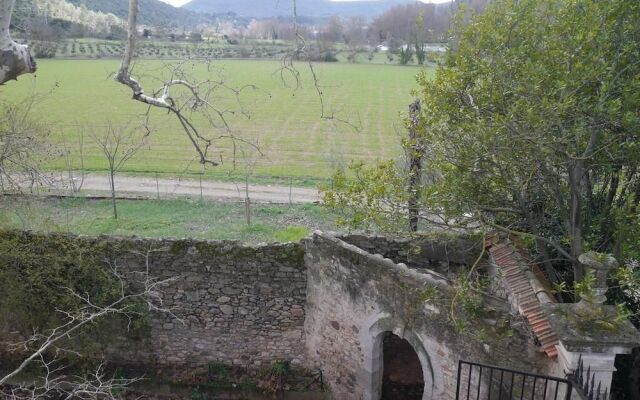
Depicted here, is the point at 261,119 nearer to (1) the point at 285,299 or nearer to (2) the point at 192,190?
(2) the point at 192,190

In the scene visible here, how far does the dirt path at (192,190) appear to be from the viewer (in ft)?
85.6

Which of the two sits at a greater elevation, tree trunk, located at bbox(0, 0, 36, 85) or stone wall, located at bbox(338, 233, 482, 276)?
tree trunk, located at bbox(0, 0, 36, 85)

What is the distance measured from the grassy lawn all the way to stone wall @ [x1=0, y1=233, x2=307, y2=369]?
779 centimetres

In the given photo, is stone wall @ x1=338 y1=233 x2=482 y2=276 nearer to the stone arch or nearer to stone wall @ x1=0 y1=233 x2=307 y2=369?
stone wall @ x1=0 y1=233 x2=307 y2=369

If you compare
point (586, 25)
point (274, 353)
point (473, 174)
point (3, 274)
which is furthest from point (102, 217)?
point (586, 25)

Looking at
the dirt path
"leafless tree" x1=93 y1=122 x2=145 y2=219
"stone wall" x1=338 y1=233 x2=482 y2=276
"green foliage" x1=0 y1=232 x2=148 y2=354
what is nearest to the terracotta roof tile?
"stone wall" x1=338 y1=233 x2=482 y2=276

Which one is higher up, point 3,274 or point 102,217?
point 3,274

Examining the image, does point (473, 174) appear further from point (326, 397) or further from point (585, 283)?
point (326, 397)

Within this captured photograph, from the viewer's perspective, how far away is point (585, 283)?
21.7ft

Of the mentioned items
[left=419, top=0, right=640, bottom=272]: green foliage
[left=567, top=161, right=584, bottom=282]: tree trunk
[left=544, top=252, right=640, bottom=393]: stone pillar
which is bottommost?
[left=544, top=252, right=640, bottom=393]: stone pillar

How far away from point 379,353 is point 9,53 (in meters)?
7.64

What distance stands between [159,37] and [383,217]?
5162 millimetres

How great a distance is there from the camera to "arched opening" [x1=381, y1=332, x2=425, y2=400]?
1176cm

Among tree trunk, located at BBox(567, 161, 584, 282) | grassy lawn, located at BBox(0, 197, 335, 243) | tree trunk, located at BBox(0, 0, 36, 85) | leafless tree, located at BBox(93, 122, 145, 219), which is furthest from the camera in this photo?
leafless tree, located at BBox(93, 122, 145, 219)
